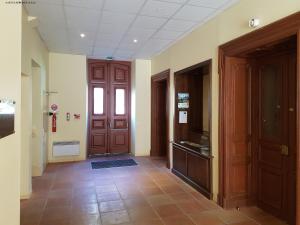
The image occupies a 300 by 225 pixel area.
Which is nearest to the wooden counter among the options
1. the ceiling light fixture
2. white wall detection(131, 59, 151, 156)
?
white wall detection(131, 59, 151, 156)

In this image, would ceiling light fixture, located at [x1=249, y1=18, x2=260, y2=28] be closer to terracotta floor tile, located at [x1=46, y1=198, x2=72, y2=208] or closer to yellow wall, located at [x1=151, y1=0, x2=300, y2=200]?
yellow wall, located at [x1=151, y1=0, x2=300, y2=200]

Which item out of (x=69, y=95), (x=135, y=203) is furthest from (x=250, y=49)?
(x=69, y=95)

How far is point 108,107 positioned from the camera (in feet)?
23.3

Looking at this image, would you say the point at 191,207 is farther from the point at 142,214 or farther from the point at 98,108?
the point at 98,108

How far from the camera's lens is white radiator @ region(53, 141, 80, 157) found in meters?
6.04

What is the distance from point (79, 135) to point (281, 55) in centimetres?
510

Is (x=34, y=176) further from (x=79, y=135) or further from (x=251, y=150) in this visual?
(x=251, y=150)

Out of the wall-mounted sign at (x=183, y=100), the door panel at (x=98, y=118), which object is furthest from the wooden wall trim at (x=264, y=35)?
the door panel at (x=98, y=118)

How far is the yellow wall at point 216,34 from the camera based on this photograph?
2549mm

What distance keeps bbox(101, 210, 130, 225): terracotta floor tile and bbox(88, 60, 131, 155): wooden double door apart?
3.97m

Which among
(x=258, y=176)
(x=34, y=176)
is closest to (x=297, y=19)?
(x=258, y=176)

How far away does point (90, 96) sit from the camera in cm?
689

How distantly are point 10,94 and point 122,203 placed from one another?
2.41 m

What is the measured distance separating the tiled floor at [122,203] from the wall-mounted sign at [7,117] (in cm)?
174
